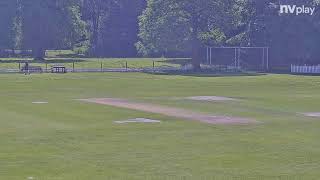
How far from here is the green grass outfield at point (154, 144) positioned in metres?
24.5

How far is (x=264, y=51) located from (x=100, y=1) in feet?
223

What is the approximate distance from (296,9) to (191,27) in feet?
57.6

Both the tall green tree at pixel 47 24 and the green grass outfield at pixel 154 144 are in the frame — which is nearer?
the green grass outfield at pixel 154 144

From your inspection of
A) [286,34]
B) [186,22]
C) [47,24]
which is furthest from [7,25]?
[286,34]

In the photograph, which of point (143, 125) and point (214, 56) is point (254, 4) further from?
point (143, 125)

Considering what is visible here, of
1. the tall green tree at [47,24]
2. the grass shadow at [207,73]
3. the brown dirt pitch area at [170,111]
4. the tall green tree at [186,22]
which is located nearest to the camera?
the brown dirt pitch area at [170,111]

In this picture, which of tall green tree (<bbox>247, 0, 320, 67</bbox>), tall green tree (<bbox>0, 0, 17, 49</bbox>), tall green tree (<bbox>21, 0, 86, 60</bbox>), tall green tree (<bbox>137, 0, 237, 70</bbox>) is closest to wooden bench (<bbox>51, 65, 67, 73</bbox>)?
tall green tree (<bbox>137, 0, 237, 70</bbox>)

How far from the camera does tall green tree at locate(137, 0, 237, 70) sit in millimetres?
121812

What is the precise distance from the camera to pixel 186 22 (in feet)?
403

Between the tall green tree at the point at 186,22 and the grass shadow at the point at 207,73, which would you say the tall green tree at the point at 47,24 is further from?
the grass shadow at the point at 207,73

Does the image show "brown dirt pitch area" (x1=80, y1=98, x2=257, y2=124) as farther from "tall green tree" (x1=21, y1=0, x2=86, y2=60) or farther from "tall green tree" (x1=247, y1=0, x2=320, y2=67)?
"tall green tree" (x1=21, y1=0, x2=86, y2=60)

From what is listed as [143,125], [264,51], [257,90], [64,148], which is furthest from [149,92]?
[264,51]

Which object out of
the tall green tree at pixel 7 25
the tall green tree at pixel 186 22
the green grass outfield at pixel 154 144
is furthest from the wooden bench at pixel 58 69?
the green grass outfield at pixel 154 144

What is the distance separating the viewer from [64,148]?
97.7ft
